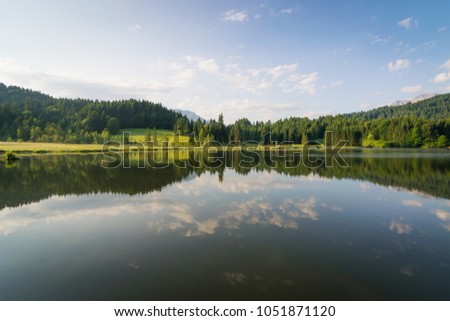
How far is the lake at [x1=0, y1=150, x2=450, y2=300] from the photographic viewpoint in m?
8.70

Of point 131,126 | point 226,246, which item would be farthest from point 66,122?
point 226,246

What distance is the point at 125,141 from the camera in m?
150

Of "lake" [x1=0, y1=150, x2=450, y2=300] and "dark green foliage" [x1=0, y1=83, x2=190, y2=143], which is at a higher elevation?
"dark green foliage" [x1=0, y1=83, x2=190, y2=143]

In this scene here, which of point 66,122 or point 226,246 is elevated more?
point 66,122

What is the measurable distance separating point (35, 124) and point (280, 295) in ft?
633

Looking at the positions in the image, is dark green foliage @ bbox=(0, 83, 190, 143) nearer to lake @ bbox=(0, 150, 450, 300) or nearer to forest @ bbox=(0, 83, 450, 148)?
forest @ bbox=(0, 83, 450, 148)

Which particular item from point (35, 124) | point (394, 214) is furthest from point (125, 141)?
point (394, 214)

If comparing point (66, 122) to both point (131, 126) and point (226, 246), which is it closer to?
point (131, 126)

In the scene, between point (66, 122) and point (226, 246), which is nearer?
point (226, 246)

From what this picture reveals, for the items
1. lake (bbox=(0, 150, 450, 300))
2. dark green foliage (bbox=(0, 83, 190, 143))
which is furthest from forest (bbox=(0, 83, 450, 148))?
lake (bbox=(0, 150, 450, 300))

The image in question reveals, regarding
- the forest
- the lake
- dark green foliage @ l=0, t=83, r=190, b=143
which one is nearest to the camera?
the lake

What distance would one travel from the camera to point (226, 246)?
1247cm

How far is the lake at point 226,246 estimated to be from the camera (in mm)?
8695
